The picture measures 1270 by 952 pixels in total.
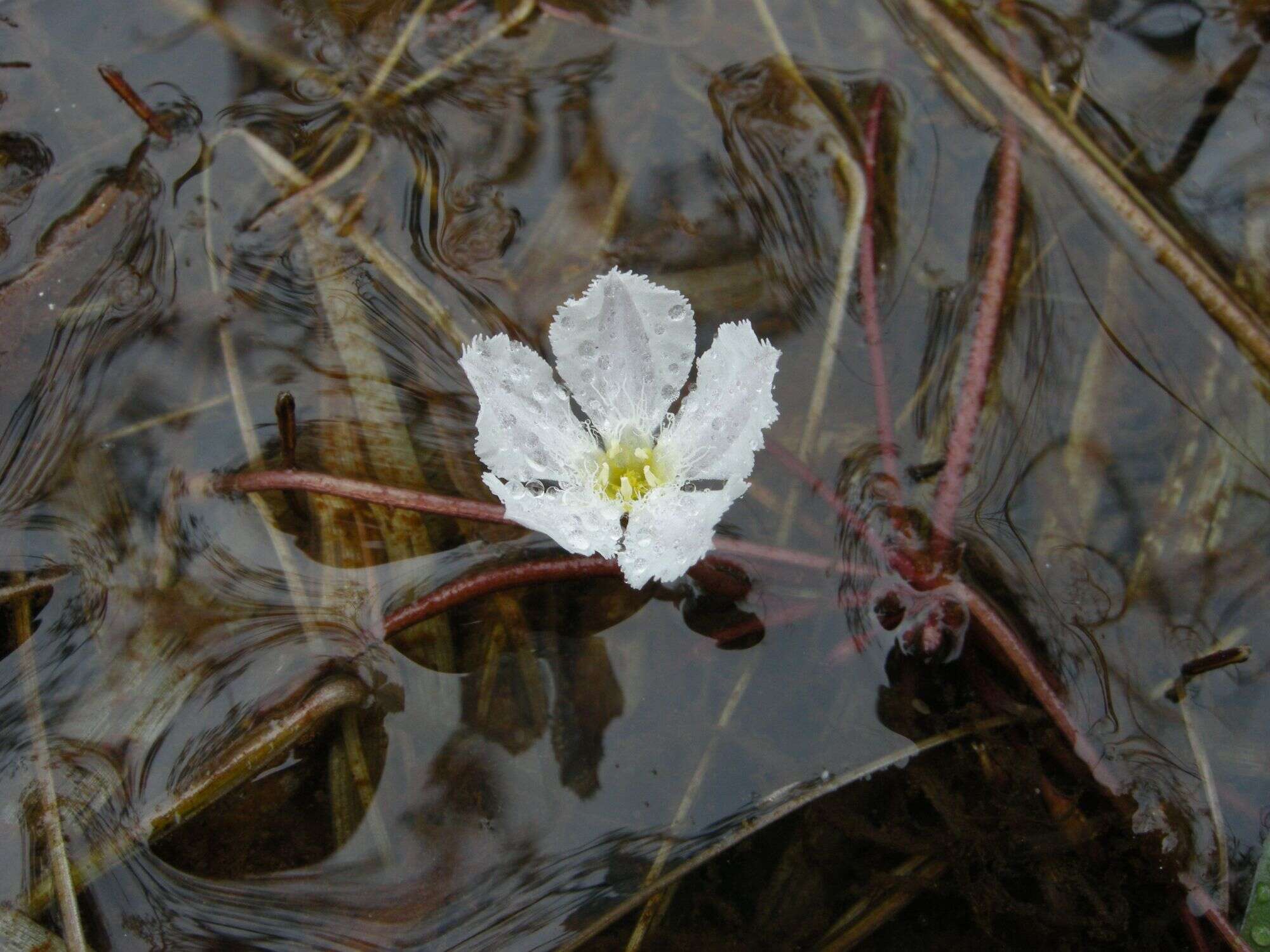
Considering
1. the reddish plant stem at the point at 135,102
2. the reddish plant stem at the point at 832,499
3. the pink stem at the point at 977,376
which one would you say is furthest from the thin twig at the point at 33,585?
the pink stem at the point at 977,376

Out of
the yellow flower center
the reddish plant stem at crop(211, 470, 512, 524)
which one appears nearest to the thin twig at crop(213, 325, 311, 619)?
the reddish plant stem at crop(211, 470, 512, 524)

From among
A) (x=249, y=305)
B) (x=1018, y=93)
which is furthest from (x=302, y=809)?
(x=1018, y=93)

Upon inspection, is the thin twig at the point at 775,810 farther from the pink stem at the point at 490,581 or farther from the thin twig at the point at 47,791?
the thin twig at the point at 47,791

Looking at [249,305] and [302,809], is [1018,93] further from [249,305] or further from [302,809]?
[302,809]

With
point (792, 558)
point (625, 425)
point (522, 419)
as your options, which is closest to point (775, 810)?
point (792, 558)

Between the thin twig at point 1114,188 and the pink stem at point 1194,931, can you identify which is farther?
the thin twig at point 1114,188

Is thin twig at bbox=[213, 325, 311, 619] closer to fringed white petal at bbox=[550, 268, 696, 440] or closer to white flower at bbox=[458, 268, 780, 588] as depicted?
white flower at bbox=[458, 268, 780, 588]
